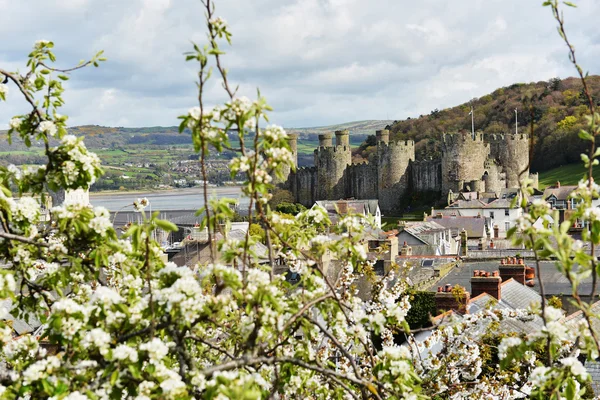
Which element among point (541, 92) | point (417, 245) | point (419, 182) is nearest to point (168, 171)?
point (541, 92)

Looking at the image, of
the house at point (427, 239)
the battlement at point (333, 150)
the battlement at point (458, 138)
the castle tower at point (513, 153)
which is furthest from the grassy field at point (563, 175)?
the house at point (427, 239)

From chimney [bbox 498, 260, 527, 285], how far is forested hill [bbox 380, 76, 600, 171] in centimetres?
5773

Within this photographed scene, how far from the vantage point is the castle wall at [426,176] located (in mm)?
65750

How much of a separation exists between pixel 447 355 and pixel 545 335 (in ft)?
10.9

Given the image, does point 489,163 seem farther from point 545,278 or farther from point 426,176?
point 545,278

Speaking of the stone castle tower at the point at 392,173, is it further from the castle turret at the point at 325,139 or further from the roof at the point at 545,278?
the roof at the point at 545,278

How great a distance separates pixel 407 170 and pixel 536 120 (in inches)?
1335

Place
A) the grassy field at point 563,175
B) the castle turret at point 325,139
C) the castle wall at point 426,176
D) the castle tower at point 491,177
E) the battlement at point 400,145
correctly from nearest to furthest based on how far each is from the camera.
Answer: the castle tower at point 491,177, the castle wall at point 426,176, the battlement at point 400,145, the castle turret at point 325,139, the grassy field at point 563,175

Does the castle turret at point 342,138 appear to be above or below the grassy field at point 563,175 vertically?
above

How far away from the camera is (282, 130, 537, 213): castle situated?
6322 cm

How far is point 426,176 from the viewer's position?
6669cm

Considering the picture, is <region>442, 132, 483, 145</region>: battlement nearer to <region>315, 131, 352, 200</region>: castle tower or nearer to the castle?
the castle

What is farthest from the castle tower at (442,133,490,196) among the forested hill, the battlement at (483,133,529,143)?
the forested hill

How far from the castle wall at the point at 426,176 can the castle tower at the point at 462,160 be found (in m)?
1.77
